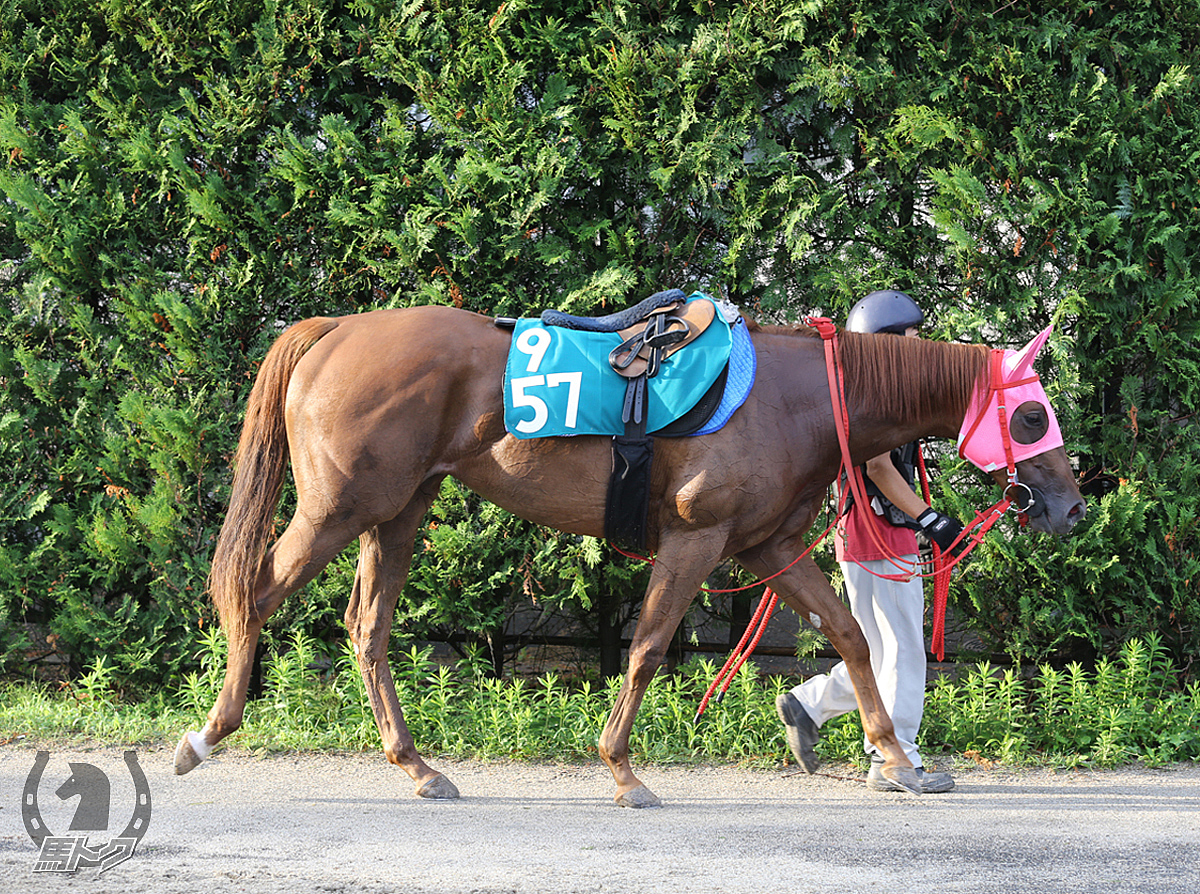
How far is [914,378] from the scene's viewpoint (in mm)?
4281

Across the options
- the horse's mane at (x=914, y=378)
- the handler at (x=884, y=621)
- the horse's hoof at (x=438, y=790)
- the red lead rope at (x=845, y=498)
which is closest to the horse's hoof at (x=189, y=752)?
the horse's hoof at (x=438, y=790)

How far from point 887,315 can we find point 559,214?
1.85m

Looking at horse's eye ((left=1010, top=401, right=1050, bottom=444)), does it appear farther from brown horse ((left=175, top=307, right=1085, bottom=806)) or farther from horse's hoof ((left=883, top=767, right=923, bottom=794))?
horse's hoof ((left=883, top=767, right=923, bottom=794))

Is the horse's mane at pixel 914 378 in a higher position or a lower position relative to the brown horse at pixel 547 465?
higher

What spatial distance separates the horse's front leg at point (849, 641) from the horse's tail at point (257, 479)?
2061mm

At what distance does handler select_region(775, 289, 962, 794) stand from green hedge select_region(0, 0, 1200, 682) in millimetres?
844

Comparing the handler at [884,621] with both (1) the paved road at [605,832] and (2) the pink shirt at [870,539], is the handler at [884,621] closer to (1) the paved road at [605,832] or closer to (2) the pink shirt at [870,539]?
(2) the pink shirt at [870,539]

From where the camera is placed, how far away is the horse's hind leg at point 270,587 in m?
4.12

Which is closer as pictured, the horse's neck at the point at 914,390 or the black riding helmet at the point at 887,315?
the horse's neck at the point at 914,390

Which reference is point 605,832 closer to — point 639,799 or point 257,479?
point 639,799

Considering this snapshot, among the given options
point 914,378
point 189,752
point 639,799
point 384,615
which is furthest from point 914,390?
point 189,752

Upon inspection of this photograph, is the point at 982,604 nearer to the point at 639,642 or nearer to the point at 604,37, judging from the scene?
the point at 639,642

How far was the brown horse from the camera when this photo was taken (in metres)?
4.13

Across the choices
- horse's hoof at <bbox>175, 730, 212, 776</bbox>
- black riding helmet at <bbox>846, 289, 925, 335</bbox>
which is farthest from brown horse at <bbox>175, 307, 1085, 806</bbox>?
black riding helmet at <bbox>846, 289, 925, 335</bbox>
